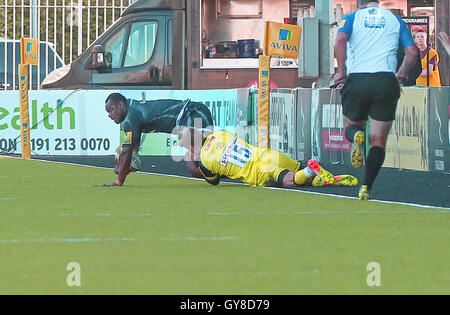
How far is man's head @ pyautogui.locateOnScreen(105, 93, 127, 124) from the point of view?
14.1 meters

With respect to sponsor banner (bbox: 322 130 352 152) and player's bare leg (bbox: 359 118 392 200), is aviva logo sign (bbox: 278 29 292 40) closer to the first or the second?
sponsor banner (bbox: 322 130 352 152)

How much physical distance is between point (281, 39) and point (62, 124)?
5.67m

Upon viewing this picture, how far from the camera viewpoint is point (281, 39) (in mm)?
19125

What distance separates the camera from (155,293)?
6734mm

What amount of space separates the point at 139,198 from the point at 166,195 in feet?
1.55

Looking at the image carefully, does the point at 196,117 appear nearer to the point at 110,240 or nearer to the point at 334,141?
the point at 334,141

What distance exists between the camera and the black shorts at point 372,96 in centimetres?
1233

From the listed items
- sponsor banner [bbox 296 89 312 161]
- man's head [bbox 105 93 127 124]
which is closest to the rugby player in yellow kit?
man's head [bbox 105 93 127 124]

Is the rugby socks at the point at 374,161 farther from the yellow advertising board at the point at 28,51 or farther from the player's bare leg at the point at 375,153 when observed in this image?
the yellow advertising board at the point at 28,51

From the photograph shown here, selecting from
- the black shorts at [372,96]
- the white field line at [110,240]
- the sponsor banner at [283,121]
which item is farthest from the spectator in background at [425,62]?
the white field line at [110,240]

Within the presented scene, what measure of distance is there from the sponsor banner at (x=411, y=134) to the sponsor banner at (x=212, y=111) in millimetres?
4041

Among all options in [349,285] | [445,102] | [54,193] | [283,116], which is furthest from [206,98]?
[349,285]

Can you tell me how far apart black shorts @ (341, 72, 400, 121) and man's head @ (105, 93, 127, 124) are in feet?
8.73
